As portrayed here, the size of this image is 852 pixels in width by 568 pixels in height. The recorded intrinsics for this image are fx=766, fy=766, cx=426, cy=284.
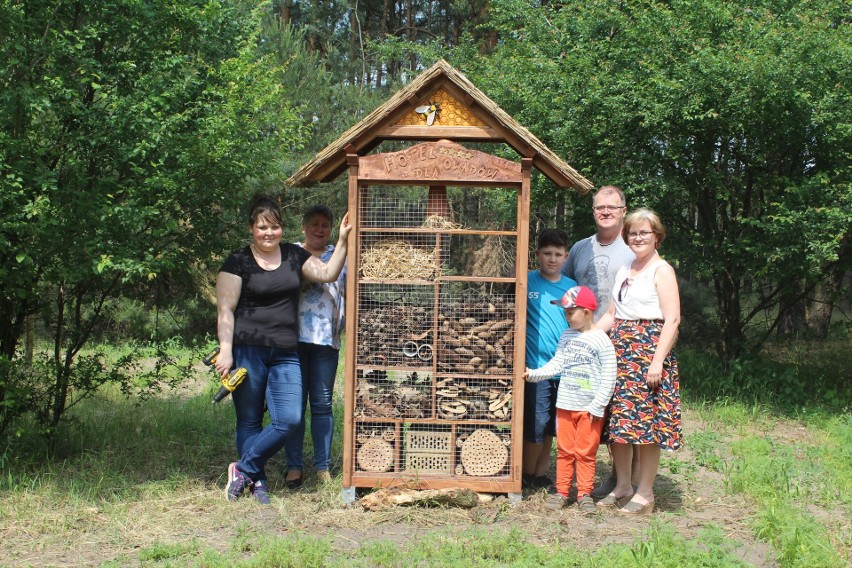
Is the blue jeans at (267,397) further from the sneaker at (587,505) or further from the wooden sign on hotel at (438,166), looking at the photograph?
the sneaker at (587,505)

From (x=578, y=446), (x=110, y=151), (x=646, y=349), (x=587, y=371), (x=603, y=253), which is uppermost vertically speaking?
(x=110, y=151)

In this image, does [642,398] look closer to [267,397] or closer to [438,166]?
[438,166]

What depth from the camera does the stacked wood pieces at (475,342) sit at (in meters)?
5.12

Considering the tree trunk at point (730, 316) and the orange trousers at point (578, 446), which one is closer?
the orange trousers at point (578, 446)

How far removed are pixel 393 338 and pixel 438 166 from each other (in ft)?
3.88

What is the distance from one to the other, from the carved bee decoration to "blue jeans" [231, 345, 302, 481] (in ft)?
5.90

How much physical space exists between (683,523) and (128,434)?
177 inches

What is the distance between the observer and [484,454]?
5.14 meters

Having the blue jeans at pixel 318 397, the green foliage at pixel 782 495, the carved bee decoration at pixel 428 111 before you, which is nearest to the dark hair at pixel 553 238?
the carved bee decoration at pixel 428 111

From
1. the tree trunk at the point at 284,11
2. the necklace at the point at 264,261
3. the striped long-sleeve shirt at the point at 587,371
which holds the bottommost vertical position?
the striped long-sleeve shirt at the point at 587,371

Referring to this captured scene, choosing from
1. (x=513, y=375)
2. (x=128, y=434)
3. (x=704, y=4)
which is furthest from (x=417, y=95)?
(x=704, y=4)

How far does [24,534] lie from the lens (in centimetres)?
452

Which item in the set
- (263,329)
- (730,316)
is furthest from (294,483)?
(730,316)

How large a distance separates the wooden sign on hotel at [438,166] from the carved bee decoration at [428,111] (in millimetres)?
210
